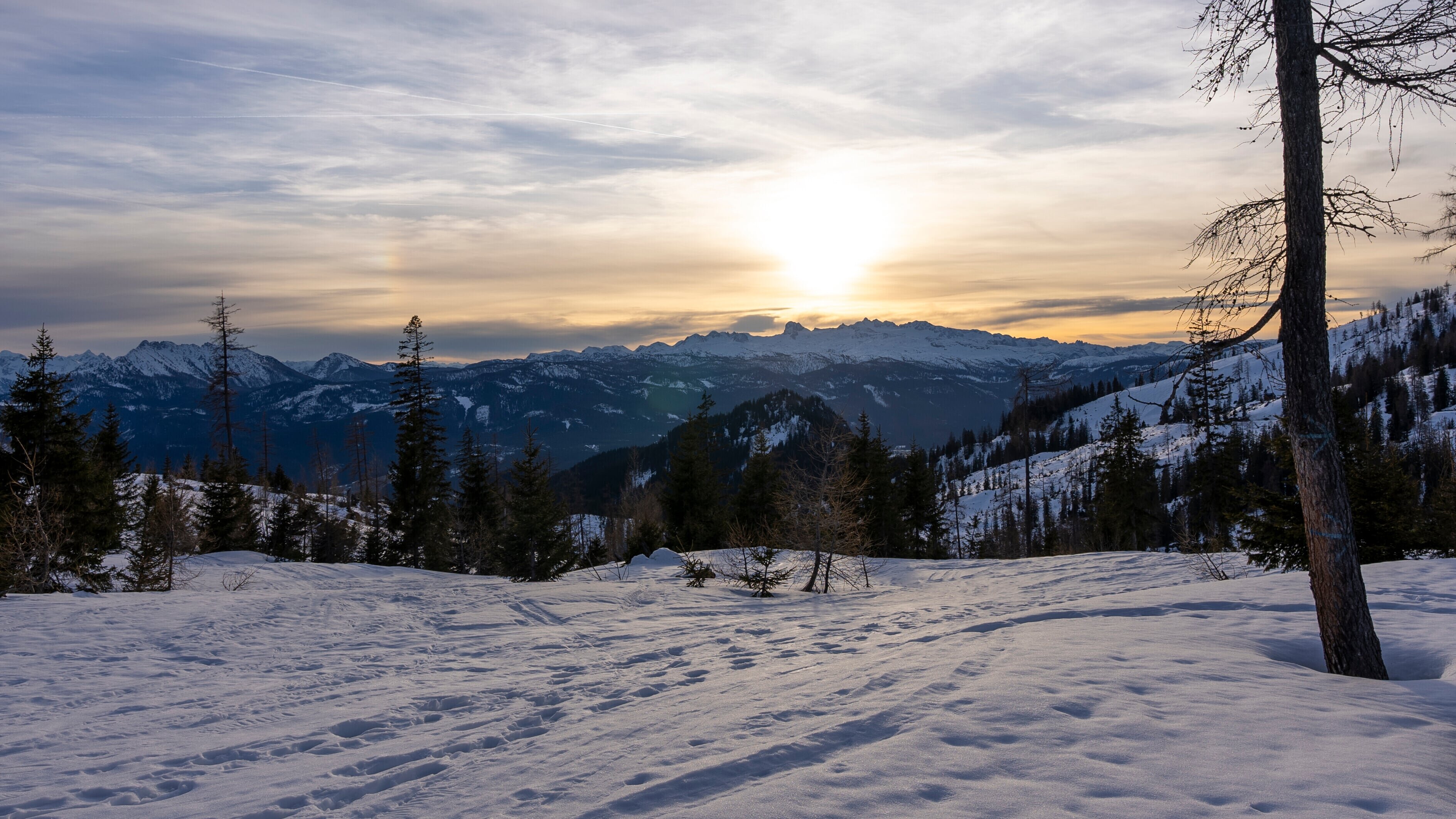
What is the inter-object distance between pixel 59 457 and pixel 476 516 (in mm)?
17339

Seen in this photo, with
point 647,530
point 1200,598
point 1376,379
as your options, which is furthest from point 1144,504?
point 1376,379

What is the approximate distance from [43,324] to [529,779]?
109 ft

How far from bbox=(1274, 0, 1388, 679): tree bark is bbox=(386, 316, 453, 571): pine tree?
33966 mm

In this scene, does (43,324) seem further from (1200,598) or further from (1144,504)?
(1144,504)

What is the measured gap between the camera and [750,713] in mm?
6406

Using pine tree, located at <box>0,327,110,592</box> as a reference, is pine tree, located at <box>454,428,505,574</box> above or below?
below

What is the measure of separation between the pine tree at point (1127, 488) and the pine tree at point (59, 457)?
47.2 metres

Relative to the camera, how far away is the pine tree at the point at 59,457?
23.0 m

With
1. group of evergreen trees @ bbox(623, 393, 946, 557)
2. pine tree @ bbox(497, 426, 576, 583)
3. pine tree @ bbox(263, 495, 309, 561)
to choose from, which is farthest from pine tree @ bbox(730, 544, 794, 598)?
pine tree @ bbox(263, 495, 309, 561)

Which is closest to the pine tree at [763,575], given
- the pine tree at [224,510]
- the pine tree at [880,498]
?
the pine tree at [880,498]

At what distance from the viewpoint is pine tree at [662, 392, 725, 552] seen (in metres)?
36.2

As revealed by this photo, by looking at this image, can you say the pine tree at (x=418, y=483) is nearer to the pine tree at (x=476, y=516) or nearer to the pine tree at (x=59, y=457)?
the pine tree at (x=476, y=516)

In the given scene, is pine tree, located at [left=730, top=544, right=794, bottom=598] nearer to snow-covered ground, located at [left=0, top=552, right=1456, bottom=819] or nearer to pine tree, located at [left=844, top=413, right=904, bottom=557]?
snow-covered ground, located at [left=0, top=552, right=1456, bottom=819]

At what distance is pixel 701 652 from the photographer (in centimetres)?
1009
